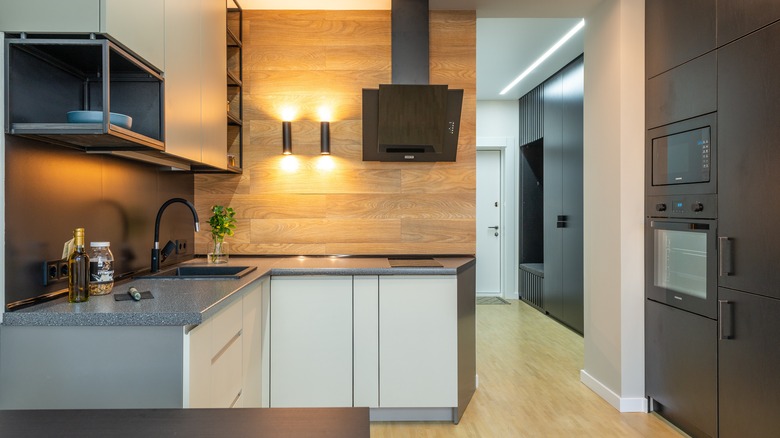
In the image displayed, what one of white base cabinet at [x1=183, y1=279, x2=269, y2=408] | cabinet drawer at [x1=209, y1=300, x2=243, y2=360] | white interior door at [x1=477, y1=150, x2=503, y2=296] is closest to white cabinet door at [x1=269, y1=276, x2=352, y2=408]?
white base cabinet at [x1=183, y1=279, x2=269, y2=408]

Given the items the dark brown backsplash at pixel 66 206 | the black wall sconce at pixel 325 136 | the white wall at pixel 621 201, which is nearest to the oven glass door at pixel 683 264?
the white wall at pixel 621 201

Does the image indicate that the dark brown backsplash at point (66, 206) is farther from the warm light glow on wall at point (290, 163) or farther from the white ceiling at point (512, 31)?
the white ceiling at point (512, 31)

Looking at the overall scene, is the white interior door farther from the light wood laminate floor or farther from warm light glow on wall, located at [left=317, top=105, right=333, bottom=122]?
warm light glow on wall, located at [left=317, top=105, right=333, bottom=122]

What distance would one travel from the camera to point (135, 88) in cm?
202

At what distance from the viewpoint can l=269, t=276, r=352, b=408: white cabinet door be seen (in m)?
2.78

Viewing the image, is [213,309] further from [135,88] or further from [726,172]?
[726,172]

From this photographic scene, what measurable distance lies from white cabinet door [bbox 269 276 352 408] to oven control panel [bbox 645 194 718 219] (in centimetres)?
178

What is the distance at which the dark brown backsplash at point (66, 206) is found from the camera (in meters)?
1.67

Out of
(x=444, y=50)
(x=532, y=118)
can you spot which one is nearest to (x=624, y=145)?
(x=444, y=50)

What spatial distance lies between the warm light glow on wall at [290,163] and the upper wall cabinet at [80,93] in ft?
4.60

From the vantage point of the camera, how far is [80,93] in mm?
2035

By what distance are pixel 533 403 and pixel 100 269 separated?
2.52m

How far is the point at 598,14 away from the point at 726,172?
4.72 ft

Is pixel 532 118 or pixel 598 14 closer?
pixel 598 14
